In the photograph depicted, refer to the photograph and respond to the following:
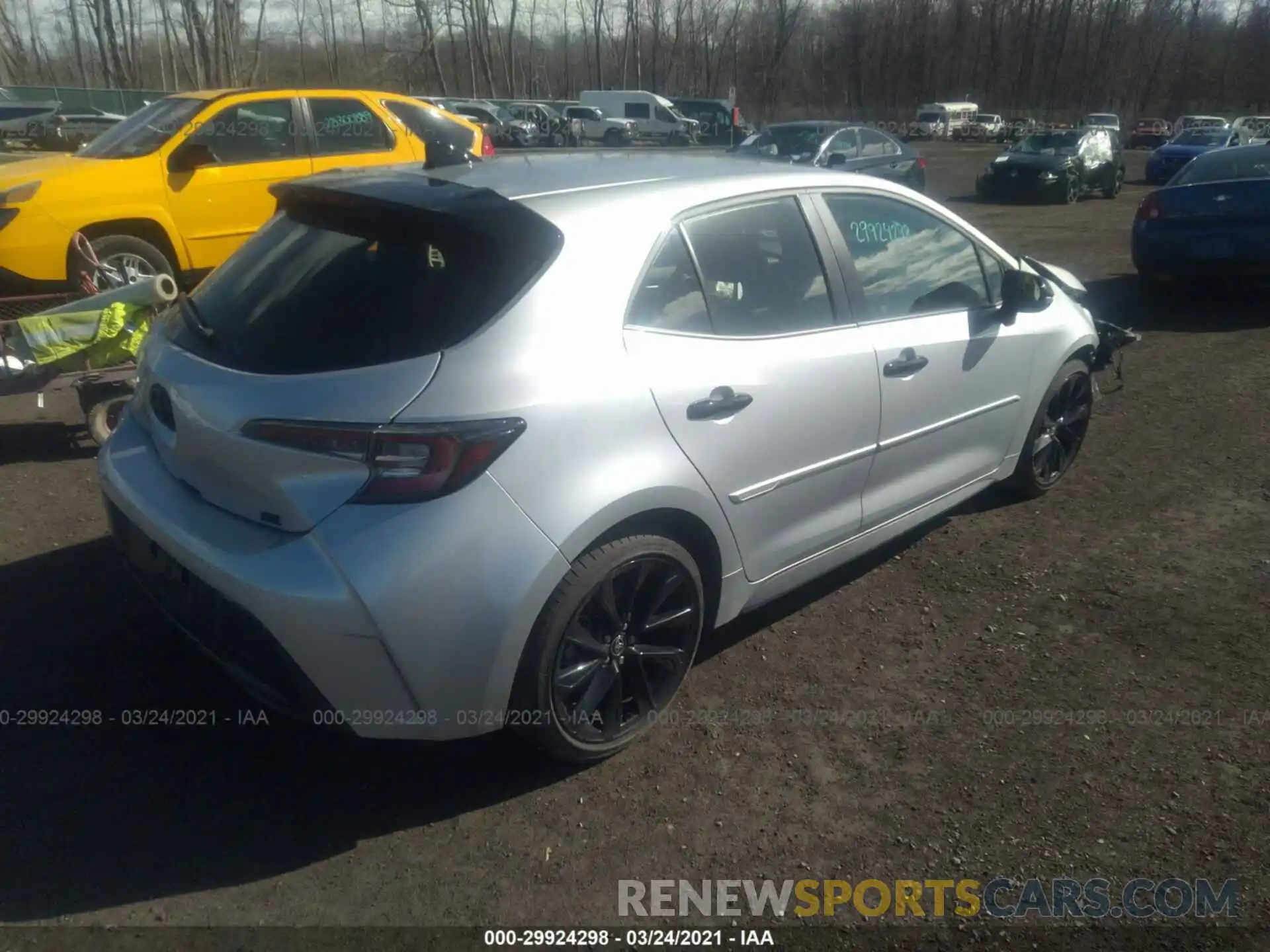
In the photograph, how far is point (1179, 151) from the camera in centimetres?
2675

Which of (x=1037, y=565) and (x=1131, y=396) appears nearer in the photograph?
(x=1037, y=565)

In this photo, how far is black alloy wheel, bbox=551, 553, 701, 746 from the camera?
292 cm

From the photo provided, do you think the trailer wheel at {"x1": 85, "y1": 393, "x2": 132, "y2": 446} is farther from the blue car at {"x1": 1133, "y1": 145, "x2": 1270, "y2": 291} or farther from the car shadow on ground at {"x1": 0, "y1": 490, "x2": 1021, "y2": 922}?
the blue car at {"x1": 1133, "y1": 145, "x2": 1270, "y2": 291}

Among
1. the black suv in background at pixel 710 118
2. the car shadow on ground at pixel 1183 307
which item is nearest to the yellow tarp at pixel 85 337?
the car shadow on ground at pixel 1183 307

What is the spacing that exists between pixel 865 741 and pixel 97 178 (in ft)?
23.4

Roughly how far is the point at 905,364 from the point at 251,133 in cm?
695

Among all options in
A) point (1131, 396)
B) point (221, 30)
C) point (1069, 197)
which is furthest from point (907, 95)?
point (1131, 396)

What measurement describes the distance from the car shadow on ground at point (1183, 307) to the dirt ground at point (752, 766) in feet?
16.4

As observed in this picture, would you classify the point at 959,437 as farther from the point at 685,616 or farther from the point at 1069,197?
the point at 1069,197

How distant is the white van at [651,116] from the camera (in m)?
45.0

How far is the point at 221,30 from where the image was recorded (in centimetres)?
4947

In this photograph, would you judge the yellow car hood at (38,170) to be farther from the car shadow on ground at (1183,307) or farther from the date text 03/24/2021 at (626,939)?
the car shadow on ground at (1183,307)

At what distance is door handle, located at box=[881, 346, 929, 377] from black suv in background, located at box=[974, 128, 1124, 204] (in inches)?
742

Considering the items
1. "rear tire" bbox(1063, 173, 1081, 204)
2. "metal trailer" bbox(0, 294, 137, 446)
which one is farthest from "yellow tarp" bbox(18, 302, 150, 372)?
"rear tire" bbox(1063, 173, 1081, 204)
